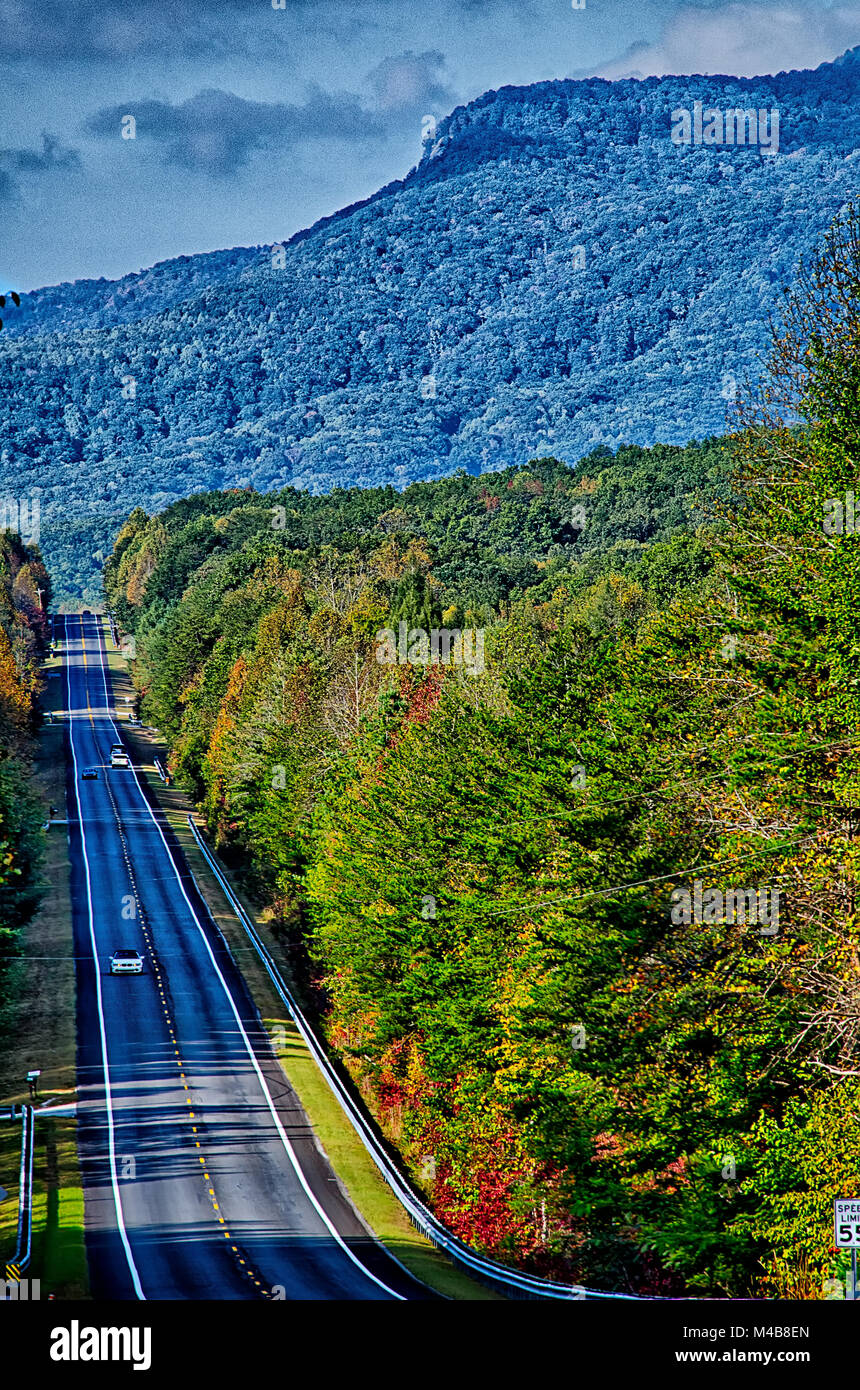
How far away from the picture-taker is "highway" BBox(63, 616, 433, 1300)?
31688 mm

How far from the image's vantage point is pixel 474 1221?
37375 millimetres

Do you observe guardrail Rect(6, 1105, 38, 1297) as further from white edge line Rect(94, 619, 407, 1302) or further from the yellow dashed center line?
white edge line Rect(94, 619, 407, 1302)

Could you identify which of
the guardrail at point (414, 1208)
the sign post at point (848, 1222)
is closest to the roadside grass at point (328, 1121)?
the guardrail at point (414, 1208)

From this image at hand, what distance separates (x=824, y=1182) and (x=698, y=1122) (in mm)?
4634

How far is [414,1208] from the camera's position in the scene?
1478 inches

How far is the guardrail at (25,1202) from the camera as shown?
3050 cm

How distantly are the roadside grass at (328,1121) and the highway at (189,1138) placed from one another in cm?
54

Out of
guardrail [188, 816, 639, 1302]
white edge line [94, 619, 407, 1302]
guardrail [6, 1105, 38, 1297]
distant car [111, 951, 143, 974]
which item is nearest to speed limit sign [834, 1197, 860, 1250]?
guardrail [188, 816, 639, 1302]

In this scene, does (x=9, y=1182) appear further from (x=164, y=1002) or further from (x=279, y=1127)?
(x=164, y=1002)

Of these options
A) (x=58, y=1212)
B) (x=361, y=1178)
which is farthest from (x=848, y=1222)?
(x=361, y=1178)

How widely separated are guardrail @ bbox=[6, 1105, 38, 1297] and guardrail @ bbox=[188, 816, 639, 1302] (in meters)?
10.6
